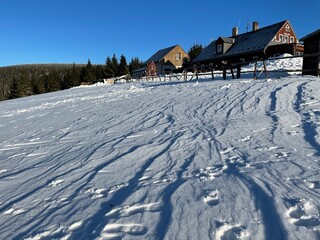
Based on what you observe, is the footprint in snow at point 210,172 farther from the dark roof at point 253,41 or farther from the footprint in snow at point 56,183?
the dark roof at point 253,41

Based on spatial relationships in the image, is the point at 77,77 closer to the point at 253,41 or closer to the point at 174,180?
the point at 253,41

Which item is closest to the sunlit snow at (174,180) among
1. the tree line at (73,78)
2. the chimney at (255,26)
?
the chimney at (255,26)

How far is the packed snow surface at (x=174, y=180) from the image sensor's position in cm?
322

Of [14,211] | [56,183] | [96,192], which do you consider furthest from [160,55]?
[14,211]

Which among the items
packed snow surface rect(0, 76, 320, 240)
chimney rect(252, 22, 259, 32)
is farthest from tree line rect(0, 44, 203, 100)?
packed snow surface rect(0, 76, 320, 240)

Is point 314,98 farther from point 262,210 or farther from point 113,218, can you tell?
point 113,218

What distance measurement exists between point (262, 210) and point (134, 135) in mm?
4943

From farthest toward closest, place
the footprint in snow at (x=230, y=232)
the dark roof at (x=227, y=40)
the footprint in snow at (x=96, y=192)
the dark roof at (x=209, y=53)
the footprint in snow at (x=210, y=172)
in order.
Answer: the dark roof at (x=209, y=53), the dark roof at (x=227, y=40), the footprint in snow at (x=210, y=172), the footprint in snow at (x=96, y=192), the footprint in snow at (x=230, y=232)

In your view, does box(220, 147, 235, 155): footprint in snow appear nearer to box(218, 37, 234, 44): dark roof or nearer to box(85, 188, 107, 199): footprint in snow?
A: box(85, 188, 107, 199): footprint in snow

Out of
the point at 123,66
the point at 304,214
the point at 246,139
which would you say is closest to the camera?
the point at 304,214

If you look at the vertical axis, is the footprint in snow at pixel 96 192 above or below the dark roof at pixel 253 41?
below

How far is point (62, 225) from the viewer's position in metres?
3.51

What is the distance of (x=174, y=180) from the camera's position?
4441 mm

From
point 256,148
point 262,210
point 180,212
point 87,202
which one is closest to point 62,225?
point 87,202
